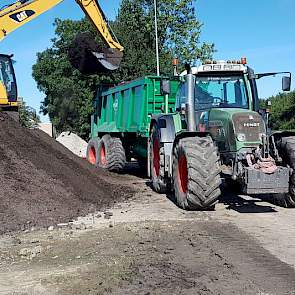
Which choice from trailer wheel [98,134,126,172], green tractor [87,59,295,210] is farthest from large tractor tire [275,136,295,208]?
trailer wheel [98,134,126,172]

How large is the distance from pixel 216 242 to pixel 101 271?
1.79 metres

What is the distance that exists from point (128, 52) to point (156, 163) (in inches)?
920

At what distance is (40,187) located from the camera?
928 cm

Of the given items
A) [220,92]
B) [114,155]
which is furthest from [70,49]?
[220,92]

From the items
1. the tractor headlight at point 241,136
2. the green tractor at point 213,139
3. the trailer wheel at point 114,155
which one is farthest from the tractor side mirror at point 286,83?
the trailer wheel at point 114,155

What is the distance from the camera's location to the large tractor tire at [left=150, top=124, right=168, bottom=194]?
10.9m

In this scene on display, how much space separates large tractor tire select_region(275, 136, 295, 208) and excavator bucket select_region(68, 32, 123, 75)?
7.70 metres

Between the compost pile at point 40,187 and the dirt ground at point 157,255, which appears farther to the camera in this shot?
the compost pile at point 40,187

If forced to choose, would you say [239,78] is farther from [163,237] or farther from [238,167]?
[163,237]

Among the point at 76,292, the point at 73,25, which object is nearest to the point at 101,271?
the point at 76,292

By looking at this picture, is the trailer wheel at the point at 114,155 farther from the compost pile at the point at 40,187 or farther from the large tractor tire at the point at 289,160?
the large tractor tire at the point at 289,160

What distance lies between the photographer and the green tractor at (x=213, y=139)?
331 inches

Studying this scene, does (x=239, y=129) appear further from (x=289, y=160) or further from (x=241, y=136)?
(x=289, y=160)

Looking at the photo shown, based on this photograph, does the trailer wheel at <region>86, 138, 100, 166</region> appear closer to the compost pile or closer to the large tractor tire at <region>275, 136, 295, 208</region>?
the compost pile
